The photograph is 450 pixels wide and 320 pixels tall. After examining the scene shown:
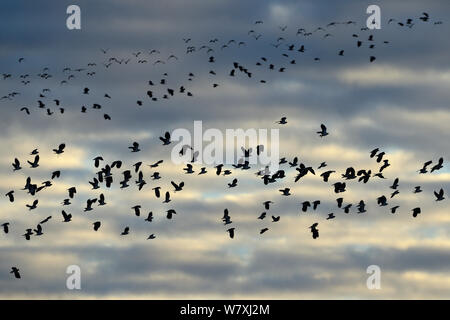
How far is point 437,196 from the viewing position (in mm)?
108625

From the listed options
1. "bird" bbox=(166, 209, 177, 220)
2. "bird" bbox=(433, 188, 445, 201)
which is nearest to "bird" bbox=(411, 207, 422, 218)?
"bird" bbox=(433, 188, 445, 201)

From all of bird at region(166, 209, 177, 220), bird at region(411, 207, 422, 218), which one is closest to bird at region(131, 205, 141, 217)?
bird at region(166, 209, 177, 220)

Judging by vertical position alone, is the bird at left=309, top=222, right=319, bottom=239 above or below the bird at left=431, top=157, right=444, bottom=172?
below

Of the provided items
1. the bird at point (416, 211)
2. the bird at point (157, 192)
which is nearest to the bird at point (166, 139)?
the bird at point (157, 192)

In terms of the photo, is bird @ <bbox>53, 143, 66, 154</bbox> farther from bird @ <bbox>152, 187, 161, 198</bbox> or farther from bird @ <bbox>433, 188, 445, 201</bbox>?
bird @ <bbox>433, 188, 445, 201</bbox>

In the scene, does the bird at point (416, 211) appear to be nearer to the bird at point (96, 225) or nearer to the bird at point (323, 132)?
the bird at point (323, 132)

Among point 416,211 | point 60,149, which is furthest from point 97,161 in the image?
point 416,211

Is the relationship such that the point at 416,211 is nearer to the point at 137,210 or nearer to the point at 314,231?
the point at 314,231

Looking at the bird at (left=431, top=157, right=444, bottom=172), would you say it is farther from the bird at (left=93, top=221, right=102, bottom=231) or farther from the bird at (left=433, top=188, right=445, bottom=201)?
the bird at (left=93, top=221, right=102, bottom=231)

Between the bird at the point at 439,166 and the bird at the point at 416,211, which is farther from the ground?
the bird at the point at 439,166

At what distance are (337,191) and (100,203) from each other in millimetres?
29431
